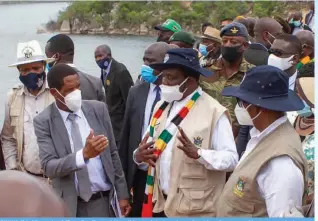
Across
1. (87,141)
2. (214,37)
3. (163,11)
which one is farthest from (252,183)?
(163,11)

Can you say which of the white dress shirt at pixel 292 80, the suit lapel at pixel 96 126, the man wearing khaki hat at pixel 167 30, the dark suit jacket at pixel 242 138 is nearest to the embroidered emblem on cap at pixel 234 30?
the white dress shirt at pixel 292 80

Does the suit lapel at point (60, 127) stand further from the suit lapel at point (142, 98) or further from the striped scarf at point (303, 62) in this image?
the striped scarf at point (303, 62)

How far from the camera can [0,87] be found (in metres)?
7.65

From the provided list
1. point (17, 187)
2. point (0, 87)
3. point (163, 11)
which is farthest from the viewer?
point (163, 11)

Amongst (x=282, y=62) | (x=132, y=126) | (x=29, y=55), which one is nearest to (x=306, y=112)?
(x=132, y=126)

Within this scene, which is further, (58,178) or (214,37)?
(214,37)

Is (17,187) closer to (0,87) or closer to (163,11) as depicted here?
(0,87)

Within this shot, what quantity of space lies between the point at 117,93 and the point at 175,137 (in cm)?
244

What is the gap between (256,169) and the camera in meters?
2.73

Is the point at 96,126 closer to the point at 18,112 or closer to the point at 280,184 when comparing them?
the point at 18,112

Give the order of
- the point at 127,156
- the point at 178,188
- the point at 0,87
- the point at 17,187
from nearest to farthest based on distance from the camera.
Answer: the point at 17,187
the point at 178,188
the point at 127,156
the point at 0,87

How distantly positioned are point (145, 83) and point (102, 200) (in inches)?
44.4

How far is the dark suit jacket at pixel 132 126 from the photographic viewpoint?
14.4 ft

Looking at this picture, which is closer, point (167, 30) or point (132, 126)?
point (132, 126)
